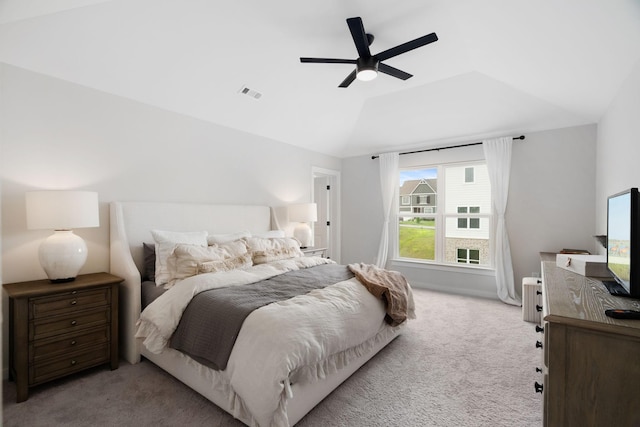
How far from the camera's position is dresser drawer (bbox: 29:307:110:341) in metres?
2.04

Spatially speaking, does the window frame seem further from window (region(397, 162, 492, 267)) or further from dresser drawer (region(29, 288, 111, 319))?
dresser drawer (region(29, 288, 111, 319))

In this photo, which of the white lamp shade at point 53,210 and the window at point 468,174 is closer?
the white lamp shade at point 53,210

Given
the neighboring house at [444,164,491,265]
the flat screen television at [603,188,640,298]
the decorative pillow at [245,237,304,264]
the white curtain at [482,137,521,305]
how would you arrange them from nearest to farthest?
1. the flat screen television at [603,188,640,298]
2. the decorative pillow at [245,237,304,264]
3. the white curtain at [482,137,521,305]
4. the neighboring house at [444,164,491,265]

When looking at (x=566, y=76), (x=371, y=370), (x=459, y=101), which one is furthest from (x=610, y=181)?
(x=371, y=370)

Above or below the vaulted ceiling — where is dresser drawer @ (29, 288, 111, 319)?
below

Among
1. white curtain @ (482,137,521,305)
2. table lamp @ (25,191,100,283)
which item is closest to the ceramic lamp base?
table lamp @ (25,191,100,283)

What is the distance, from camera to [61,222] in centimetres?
216

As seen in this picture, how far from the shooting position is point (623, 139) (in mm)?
2494

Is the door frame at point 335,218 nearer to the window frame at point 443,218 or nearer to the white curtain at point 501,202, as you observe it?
the window frame at point 443,218

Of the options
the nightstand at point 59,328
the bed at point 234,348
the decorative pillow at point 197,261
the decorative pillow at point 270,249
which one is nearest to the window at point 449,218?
the bed at point 234,348

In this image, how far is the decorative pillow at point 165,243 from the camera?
2550 mm

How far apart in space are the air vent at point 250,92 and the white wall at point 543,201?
9.63ft

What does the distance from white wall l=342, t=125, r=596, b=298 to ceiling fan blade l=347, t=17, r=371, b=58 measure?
113 inches

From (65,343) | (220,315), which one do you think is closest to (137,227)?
(65,343)
